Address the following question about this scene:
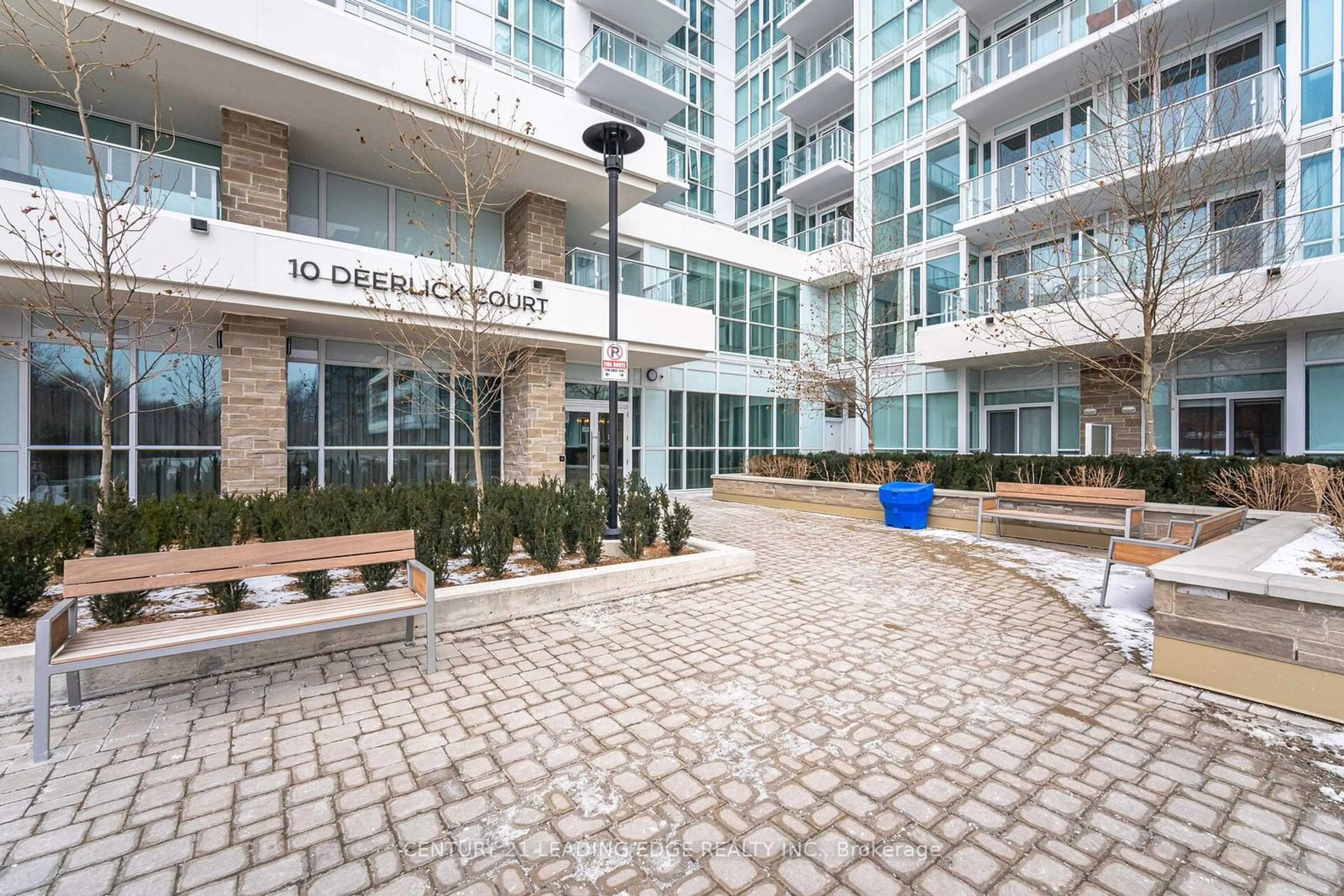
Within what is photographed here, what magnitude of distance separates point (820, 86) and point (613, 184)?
679 inches

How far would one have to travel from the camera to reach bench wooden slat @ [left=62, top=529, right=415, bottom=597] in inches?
129

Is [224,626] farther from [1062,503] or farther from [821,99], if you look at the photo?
[821,99]

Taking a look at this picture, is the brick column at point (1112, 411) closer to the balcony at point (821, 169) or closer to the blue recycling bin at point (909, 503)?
the blue recycling bin at point (909, 503)

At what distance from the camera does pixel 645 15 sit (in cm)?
1723

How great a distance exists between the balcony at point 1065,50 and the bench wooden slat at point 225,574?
14691 mm

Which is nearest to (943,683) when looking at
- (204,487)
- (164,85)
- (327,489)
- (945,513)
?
(945,513)

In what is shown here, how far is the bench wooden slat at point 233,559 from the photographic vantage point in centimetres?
328

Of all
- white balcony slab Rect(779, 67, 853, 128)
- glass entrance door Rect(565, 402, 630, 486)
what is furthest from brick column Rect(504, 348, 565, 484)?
white balcony slab Rect(779, 67, 853, 128)

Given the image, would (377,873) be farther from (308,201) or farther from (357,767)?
(308,201)

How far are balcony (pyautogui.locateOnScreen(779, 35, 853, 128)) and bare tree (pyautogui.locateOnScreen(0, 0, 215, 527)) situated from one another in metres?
19.1

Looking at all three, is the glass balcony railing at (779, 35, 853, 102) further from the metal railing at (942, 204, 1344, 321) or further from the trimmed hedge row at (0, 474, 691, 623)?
the trimmed hedge row at (0, 474, 691, 623)

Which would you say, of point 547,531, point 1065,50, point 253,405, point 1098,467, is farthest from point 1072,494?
point 253,405

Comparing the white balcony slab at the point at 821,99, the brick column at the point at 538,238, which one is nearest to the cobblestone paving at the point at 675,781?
the brick column at the point at 538,238

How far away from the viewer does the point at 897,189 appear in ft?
61.3
